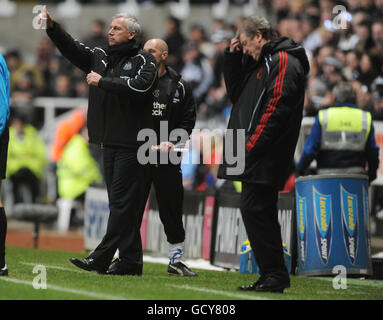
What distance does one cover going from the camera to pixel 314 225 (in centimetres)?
1059

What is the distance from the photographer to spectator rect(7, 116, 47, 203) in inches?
760

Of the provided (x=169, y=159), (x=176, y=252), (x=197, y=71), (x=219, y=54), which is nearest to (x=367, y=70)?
(x=219, y=54)

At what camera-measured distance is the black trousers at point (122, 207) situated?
921cm

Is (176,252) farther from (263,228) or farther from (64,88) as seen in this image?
(64,88)

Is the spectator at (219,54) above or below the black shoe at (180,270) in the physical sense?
above

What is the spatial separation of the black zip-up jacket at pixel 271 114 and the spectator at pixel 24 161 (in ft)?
37.1

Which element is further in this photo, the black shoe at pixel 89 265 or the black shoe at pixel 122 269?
the black shoe at pixel 122 269

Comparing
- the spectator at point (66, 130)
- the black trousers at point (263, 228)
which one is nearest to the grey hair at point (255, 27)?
the black trousers at point (263, 228)

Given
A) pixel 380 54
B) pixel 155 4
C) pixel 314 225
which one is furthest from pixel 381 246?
pixel 155 4

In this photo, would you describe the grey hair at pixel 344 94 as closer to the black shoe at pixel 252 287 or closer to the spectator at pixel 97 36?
the black shoe at pixel 252 287

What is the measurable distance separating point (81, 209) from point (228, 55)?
10119mm

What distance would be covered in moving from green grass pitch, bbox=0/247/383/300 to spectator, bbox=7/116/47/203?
28.0 feet

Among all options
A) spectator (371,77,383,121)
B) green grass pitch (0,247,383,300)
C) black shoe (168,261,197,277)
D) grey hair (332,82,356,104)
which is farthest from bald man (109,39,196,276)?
spectator (371,77,383,121)

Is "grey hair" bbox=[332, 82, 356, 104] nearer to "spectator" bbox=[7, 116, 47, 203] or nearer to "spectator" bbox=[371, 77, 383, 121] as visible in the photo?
"spectator" bbox=[371, 77, 383, 121]
